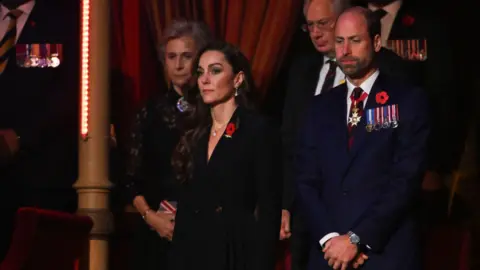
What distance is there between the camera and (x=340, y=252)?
4.36 metres

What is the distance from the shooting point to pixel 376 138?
14.8 ft

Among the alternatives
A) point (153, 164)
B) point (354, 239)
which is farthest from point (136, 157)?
point (354, 239)

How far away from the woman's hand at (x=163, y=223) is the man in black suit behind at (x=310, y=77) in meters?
0.56

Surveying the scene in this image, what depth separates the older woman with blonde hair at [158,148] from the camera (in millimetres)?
5527

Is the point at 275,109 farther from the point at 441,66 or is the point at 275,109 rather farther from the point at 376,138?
the point at 376,138

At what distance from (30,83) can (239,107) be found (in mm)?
1805

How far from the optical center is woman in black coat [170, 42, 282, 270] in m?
4.76

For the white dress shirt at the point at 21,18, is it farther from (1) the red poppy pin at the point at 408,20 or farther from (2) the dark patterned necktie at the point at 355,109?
(2) the dark patterned necktie at the point at 355,109

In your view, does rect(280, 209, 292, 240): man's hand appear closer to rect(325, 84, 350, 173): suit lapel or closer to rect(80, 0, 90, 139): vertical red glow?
rect(325, 84, 350, 173): suit lapel

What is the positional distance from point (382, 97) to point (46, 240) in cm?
185

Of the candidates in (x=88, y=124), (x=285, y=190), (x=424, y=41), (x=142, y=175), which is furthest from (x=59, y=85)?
(x=424, y=41)

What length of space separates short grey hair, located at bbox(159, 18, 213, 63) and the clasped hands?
5.50ft

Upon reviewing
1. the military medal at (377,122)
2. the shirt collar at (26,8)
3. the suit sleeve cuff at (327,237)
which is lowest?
the suit sleeve cuff at (327,237)

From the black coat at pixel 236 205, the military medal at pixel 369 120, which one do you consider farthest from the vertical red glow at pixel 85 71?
the military medal at pixel 369 120
